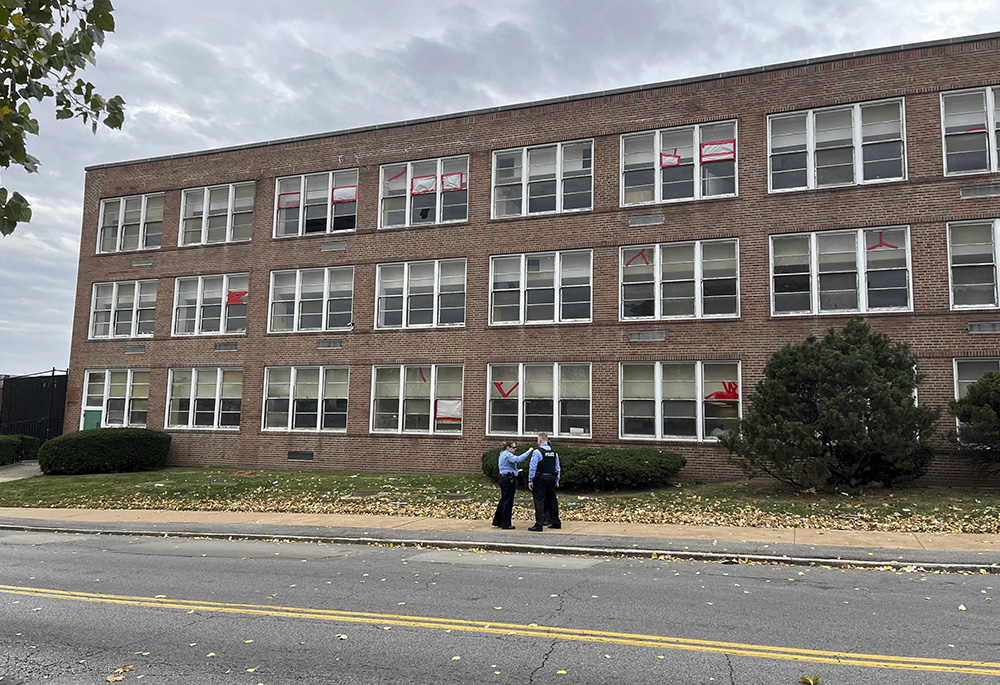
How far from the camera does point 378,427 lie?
25.0m

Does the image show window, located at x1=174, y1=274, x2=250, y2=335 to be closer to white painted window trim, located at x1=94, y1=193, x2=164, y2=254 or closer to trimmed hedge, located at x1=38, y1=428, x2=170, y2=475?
white painted window trim, located at x1=94, y1=193, x2=164, y2=254

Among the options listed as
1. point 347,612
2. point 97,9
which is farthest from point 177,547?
point 97,9

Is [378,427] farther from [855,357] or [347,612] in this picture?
[347,612]

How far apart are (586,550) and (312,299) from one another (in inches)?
688

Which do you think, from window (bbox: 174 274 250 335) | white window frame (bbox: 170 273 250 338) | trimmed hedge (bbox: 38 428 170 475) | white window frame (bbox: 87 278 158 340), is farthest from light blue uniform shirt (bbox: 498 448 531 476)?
white window frame (bbox: 87 278 158 340)

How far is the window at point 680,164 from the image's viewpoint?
22.0m

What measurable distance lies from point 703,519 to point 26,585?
11.1 m

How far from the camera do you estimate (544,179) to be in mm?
23922

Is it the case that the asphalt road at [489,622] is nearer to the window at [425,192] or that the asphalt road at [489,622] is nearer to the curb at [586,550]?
the curb at [586,550]

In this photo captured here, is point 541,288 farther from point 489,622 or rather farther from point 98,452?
point 489,622

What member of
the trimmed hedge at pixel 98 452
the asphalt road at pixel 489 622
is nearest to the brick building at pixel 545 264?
the trimmed hedge at pixel 98 452

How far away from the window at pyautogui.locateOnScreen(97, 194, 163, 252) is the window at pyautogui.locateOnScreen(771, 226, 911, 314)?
74.1 ft

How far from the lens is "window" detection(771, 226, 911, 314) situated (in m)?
19.9

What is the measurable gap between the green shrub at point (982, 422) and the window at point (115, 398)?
2616cm
